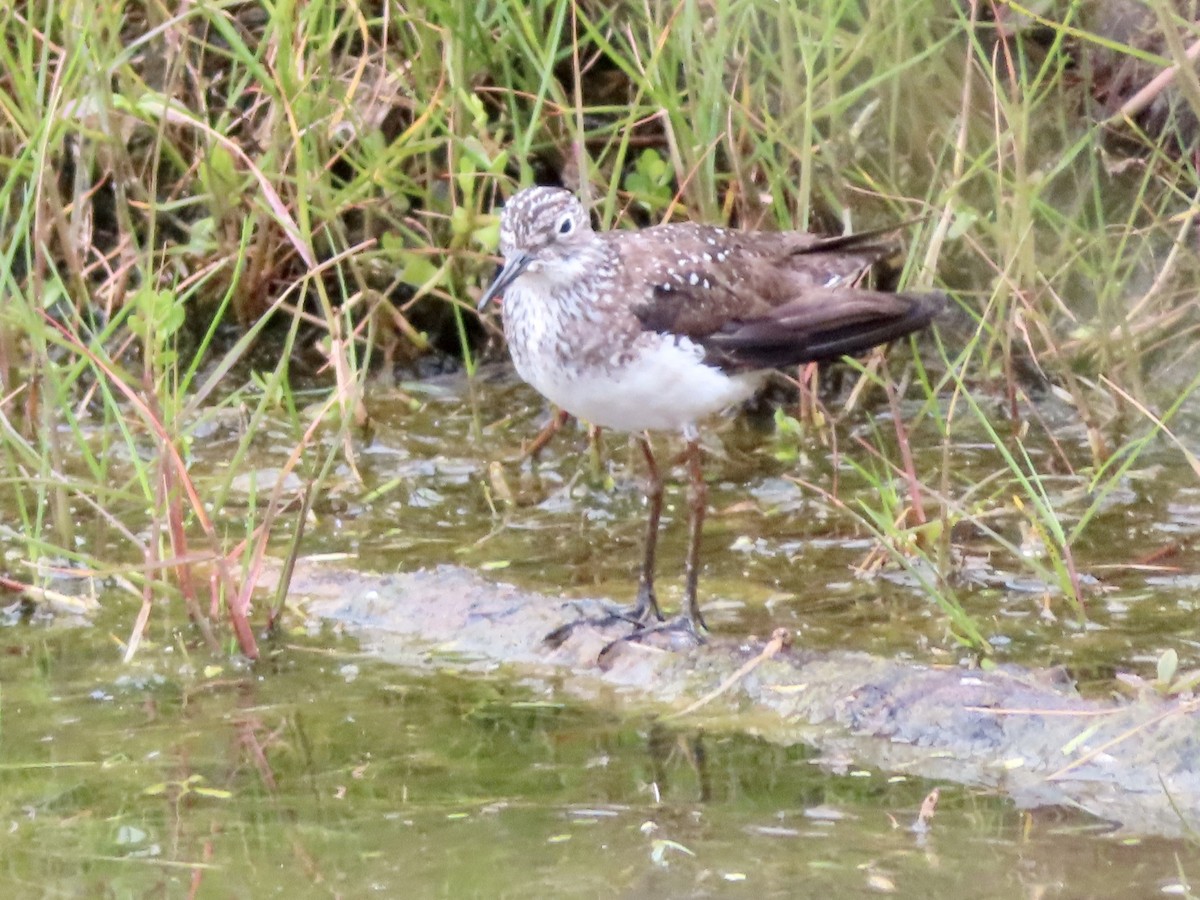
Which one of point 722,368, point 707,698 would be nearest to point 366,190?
point 722,368

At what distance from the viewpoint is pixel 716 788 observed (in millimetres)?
3303

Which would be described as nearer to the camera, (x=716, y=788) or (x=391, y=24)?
(x=716, y=788)

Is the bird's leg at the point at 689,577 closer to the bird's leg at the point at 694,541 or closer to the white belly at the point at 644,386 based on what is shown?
the bird's leg at the point at 694,541

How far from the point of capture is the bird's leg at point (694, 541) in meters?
4.23

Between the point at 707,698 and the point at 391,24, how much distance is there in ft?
9.98

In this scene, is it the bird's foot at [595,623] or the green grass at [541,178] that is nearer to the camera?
the bird's foot at [595,623]

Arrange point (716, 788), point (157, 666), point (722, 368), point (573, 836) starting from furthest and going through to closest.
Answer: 1. point (722, 368)
2. point (157, 666)
3. point (716, 788)
4. point (573, 836)

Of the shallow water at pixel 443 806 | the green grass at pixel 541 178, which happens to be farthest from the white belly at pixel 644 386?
the shallow water at pixel 443 806

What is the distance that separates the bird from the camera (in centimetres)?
420

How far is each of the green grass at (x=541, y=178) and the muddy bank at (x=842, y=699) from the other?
54 cm

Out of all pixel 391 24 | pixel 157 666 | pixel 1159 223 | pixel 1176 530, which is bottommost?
pixel 157 666

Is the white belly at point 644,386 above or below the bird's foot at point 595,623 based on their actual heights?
above

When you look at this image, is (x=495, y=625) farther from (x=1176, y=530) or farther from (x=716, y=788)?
(x=1176, y=530)

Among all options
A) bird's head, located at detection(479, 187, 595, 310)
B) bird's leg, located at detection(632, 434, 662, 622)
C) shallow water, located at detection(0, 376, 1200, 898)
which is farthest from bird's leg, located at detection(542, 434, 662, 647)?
bird's head, located at detection(479, 187, 595, 310)
